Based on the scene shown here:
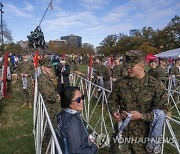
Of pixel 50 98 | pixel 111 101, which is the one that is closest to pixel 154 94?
pixel 111 101

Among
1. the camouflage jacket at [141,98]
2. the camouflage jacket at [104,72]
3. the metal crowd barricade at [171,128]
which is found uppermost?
the camouflage jacket at [141,98]

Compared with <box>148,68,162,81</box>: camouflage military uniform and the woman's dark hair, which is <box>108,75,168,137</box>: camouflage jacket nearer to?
the woman's dark hair

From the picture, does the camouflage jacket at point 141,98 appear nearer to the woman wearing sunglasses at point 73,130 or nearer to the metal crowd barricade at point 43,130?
the woman wearing sunglasses at point 73,130

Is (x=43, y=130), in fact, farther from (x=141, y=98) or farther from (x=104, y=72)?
(x=104, y=72)

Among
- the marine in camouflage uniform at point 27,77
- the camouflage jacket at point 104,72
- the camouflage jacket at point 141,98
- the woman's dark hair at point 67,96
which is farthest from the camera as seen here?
the camouflage jacket at point 104,72

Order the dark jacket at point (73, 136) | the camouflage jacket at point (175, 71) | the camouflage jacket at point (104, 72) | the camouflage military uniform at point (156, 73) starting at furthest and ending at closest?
the camouflage jacket at point (175, 71) → the camouflage jacket at point (104, 72) → the camouflage military uniform at point (156, 73) → the dark jacket at point (73, 136)

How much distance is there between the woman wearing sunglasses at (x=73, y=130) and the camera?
2.64 metres

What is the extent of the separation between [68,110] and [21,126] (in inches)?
211

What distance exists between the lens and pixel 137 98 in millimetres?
3195

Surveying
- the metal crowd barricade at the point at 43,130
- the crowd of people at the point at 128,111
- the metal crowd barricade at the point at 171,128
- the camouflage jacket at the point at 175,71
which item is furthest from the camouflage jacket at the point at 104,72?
the crowd of people at the point at 128,111

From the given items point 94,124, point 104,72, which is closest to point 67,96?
point 94,124

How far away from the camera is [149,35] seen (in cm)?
7294

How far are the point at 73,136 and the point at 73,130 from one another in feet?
0.19

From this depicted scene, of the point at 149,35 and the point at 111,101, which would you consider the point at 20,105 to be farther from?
the point at 149,35
